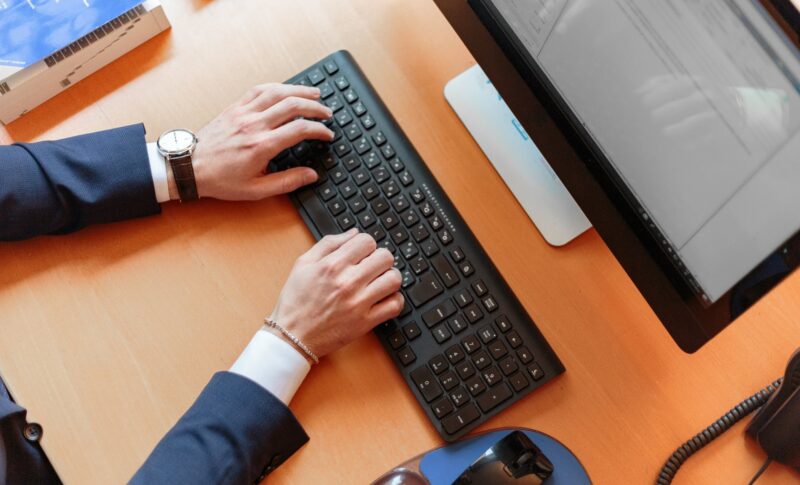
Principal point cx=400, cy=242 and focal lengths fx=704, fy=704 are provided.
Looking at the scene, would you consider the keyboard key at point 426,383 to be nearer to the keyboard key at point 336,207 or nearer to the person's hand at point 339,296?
the person's hand at point 339,296

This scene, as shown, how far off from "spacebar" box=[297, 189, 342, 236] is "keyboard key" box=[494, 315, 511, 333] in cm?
20

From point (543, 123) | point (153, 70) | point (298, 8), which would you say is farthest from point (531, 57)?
point (153, 70)

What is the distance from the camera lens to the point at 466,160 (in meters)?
0.82

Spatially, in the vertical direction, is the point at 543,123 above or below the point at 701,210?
above

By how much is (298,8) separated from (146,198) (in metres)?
0.30

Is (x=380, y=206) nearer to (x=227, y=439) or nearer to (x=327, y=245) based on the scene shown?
(x=327, y=245)

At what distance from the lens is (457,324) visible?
729 mm

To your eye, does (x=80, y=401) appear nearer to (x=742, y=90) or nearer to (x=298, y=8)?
(x=298, y=8)

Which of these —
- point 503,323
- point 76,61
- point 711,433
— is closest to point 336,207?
point 503,323

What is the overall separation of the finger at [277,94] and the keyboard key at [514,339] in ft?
1.14

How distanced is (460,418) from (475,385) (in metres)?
0.04

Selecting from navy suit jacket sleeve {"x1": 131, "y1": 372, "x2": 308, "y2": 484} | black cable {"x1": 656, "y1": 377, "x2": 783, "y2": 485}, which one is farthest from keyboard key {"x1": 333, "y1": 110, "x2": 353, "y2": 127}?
black cable {"x1": 656, "y1": 377, "x2": 783, "y2": 485}

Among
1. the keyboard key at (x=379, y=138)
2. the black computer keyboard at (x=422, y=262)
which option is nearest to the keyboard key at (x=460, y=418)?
the black computer keyboard at (x=422, y=262)

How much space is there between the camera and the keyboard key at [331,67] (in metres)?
0.83
